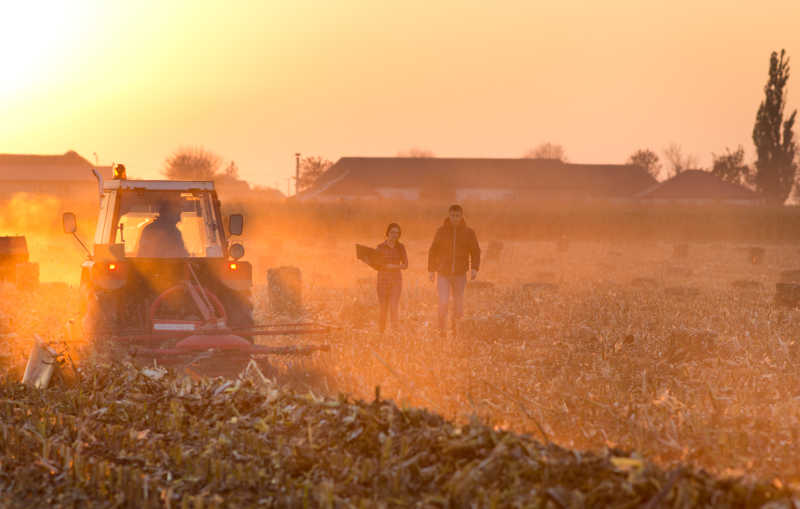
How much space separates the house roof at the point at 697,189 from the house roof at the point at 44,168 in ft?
197

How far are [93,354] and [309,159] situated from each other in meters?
83.7

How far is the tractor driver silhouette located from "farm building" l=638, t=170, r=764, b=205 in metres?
61.4

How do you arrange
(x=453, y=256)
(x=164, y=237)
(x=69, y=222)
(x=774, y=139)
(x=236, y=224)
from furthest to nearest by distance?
(x=774, y=139), (x=453, y=256), (x=164, y=237), (x=236, y=224), (x=69, y=222)

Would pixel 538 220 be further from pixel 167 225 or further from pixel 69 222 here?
pixel 69 222

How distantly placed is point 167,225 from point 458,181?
192ft

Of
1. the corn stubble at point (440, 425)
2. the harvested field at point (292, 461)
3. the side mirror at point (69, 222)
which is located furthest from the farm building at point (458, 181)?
the harvested field at point (292, 461)

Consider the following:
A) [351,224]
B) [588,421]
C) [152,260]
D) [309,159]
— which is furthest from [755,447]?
[309,159]

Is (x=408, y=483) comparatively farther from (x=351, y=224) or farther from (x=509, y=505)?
(x=351, y=224)

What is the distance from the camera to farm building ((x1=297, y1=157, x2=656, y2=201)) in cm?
6650

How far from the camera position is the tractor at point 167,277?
8.51 m

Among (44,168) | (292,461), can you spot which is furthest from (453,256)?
(44,168)

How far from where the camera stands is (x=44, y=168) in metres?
86.7

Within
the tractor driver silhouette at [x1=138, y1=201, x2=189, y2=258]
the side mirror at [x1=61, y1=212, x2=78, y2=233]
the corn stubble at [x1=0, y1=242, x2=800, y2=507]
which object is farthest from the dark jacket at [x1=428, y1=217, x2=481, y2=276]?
the side mirror at [x1=61, y1=212, x2=78, y2=233]

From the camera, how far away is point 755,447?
596cm
